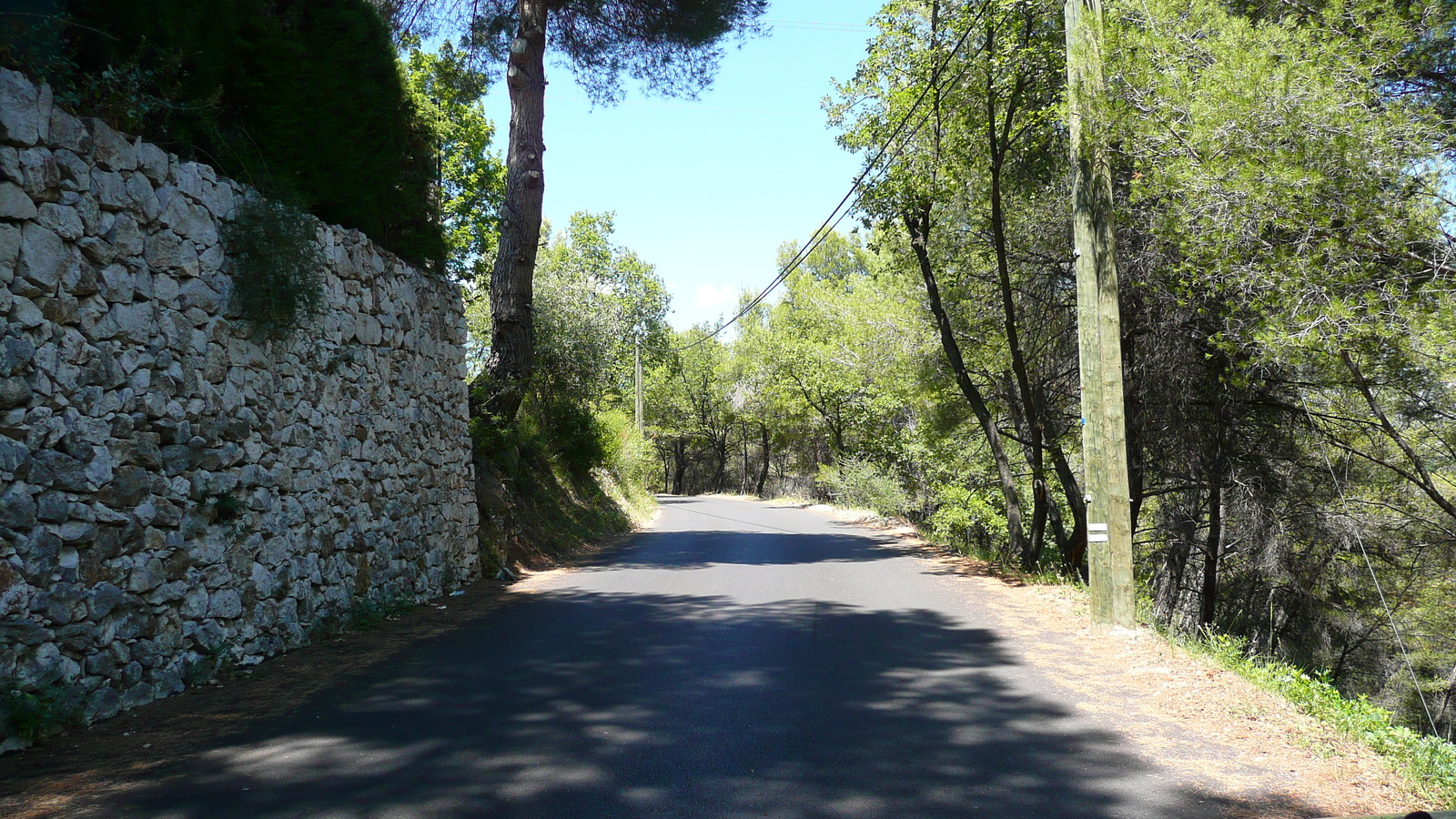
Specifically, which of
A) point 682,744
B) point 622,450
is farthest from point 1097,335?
point 622,450

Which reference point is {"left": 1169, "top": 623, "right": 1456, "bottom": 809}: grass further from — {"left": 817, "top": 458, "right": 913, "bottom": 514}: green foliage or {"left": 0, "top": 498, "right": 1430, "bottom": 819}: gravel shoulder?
{"left": 817, "top": 458, "right": 913, "bottom": 514}: green foliage

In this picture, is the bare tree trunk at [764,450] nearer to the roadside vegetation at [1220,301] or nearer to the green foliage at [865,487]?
the green foliage at [865,487]

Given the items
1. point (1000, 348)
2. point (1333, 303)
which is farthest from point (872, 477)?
point (1333, 303)

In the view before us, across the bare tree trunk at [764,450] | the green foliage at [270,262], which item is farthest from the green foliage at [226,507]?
the bare tree trunk at [764,450]

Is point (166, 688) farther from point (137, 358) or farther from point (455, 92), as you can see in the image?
point (455, 92)

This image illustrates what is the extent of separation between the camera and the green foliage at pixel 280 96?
647 centimetres

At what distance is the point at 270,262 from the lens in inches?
295

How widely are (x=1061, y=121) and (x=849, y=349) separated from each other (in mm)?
13370

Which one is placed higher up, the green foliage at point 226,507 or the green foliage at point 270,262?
the green foliage at point 270,262

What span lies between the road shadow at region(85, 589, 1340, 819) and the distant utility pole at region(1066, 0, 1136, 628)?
1.50 meters

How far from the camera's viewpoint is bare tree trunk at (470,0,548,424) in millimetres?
15906

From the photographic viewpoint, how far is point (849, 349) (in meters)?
25.2

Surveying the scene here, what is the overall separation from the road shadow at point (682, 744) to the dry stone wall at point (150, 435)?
1208mm

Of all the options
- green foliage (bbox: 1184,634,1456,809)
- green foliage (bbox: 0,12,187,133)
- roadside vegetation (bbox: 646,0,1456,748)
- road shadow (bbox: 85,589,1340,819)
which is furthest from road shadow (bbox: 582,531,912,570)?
green foliage (bbox: 0,12,187,133)
